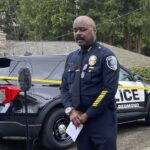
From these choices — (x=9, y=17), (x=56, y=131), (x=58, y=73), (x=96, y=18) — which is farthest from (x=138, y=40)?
(x=56, y=131)

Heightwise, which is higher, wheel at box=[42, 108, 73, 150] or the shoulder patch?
the shoulder patch

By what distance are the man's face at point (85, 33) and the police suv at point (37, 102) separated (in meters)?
2.74

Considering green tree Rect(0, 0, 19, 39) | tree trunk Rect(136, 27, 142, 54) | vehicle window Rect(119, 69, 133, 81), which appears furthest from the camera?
green tree Rect(0, 0, 19, 39)

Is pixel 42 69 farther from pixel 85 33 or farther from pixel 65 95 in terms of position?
pixel 85 33

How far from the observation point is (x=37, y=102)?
7.50 metres

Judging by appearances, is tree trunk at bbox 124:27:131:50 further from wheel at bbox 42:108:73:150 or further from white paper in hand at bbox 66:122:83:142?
white paper in hand at bbox 66:122:83:142

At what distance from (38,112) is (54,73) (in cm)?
100

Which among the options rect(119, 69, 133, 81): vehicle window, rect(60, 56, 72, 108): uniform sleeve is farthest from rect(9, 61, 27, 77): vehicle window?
rect(60, 56, 72, 108): uniform sleeve

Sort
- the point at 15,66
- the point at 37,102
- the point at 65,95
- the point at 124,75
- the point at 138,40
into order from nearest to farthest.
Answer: the point at 65,95
the point at 37,102
the point at 15,66
the point at 124,75
the point at 138,40

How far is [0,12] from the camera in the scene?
55438mm

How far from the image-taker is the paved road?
8.16m

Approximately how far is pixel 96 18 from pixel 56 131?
1417 inches

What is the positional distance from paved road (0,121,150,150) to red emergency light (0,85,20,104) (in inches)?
57.9

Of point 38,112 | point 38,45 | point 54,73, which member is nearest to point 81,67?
point 38,112
